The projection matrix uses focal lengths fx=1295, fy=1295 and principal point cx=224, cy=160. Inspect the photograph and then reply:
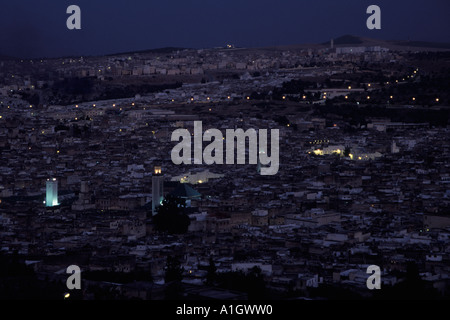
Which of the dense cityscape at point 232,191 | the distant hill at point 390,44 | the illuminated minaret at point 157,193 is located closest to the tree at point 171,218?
the dense cityscape at point 232,191

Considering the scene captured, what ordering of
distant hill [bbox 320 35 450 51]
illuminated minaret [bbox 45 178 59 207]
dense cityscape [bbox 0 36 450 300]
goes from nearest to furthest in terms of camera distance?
dense cityscape [bbox 0 36 450 300] < illuminated minaret [bbox 45 178 59 207] < distant hill [bbox 320 35 450 51]

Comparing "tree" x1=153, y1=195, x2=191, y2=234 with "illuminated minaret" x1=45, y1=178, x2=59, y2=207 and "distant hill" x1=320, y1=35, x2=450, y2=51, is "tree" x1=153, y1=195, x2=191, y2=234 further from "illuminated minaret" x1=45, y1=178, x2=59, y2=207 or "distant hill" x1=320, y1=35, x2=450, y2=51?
"distant hill" x1=320, y1=35, x2=450, y2=51

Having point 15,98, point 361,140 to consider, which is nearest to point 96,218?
point 361,140

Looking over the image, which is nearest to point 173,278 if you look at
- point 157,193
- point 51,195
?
point 157,193

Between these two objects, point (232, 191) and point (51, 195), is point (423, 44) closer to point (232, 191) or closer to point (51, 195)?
point (232, 191)
